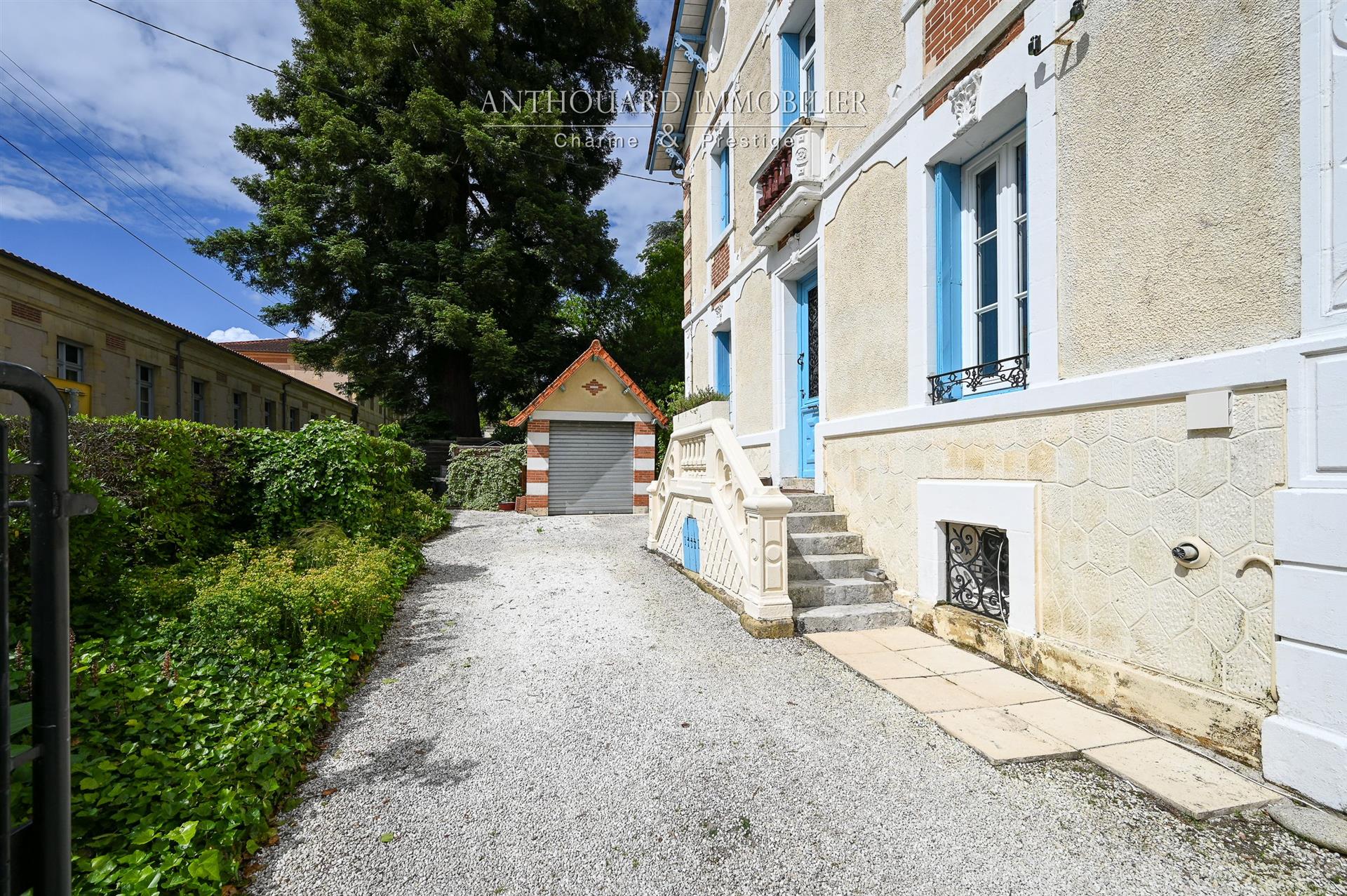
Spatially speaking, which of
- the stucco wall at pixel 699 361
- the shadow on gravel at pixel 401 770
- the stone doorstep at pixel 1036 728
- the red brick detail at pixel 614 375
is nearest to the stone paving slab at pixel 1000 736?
the stone doorstep at pixel 1036 728

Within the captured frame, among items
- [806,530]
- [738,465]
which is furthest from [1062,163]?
[806,530]

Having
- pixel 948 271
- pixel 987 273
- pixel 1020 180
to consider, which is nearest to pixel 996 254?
pixel 987 273

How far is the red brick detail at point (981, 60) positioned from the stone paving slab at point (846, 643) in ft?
13.5

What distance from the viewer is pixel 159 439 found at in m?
5.48

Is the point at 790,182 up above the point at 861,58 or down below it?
below

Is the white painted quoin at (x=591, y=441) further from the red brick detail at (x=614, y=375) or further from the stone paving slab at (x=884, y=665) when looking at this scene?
the stone paving slab at (x=884, y=665)

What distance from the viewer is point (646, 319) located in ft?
79.4

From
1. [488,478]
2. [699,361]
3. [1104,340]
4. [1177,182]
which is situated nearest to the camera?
[1177,182]

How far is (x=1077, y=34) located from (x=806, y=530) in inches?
164

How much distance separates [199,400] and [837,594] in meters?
20.5

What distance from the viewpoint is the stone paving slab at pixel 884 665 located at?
13.4 ft

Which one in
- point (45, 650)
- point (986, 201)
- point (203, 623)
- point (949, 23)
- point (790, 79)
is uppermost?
point (790, 79)

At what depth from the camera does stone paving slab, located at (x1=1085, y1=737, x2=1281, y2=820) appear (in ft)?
8.27

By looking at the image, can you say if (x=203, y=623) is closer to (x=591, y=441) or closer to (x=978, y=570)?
(x=978, y=570)
